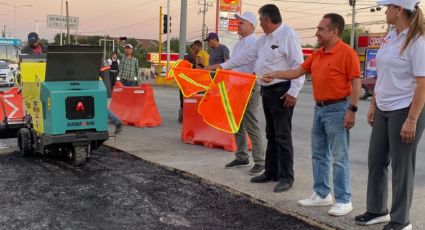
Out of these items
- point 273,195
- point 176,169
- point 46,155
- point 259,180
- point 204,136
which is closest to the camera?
point 273,195

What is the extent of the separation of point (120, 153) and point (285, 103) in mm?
3561

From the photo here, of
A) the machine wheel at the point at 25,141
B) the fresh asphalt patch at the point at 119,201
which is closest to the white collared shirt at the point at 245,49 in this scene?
the fresh asphalt patch at the point at 119,201

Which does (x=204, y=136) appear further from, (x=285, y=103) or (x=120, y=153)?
(x=285, y=103)

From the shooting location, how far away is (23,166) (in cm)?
730

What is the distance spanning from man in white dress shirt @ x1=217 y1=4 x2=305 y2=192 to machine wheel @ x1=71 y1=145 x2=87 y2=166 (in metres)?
2.73

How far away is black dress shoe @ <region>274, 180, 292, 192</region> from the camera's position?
226 inches

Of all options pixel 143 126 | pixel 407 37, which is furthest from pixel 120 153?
pixel 407 37

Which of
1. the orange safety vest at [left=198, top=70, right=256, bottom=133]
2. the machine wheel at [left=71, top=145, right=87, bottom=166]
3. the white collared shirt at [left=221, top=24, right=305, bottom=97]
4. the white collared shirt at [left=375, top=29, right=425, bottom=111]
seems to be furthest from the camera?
the machine wheel at [left=71, top=145, right=87, bottom=166]

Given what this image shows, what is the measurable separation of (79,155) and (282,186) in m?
2.98

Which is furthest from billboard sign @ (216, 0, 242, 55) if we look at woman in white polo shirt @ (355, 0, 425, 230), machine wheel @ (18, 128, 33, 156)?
woman in white polo shirt @ (355, 0, 425, 230)

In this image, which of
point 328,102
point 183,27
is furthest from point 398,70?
point 183,27

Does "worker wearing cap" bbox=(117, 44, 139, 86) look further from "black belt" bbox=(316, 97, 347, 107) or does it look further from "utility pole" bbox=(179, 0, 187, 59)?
"black belt" bbox=(316, 97, 347, 107)

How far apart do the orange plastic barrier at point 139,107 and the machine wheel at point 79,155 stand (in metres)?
4.05

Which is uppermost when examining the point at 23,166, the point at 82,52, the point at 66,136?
the point at 82,52
